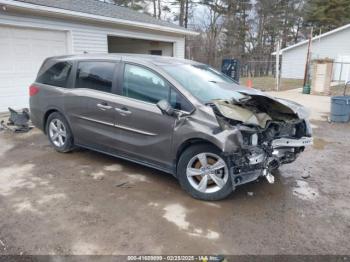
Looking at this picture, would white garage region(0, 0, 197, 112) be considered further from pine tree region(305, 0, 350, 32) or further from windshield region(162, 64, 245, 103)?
pine tree region(305, 0, 350, 32)

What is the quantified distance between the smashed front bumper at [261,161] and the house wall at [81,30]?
7.40 meters

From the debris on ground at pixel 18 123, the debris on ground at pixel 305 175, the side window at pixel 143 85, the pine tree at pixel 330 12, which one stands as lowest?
the debris on ground at pixel 305 175

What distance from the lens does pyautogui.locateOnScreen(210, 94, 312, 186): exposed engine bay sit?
3275 mm

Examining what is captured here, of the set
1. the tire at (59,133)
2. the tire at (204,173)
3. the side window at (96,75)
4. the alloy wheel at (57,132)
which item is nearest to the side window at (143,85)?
the side window at (96,75)

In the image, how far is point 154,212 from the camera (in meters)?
3.35

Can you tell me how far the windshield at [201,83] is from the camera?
3.79 m

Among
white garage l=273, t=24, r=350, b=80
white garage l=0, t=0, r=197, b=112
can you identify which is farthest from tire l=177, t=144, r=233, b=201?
white garage l=273, t=24, r=350, b=80

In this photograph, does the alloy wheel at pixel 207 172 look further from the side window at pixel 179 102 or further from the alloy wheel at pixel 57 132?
the alloy wheel at pixel 57 132

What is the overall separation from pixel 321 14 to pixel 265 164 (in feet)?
99.5

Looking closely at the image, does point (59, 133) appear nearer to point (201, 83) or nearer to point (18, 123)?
point (18, 123)

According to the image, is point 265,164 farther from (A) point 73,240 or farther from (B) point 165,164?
(A) point 73,240

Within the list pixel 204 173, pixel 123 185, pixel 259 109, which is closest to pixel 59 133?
pixel 123 185

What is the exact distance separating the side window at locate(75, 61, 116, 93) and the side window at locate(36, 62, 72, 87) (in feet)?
1.02

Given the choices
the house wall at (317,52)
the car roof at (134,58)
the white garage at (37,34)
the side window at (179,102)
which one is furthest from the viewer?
the house wall at (317,52)
